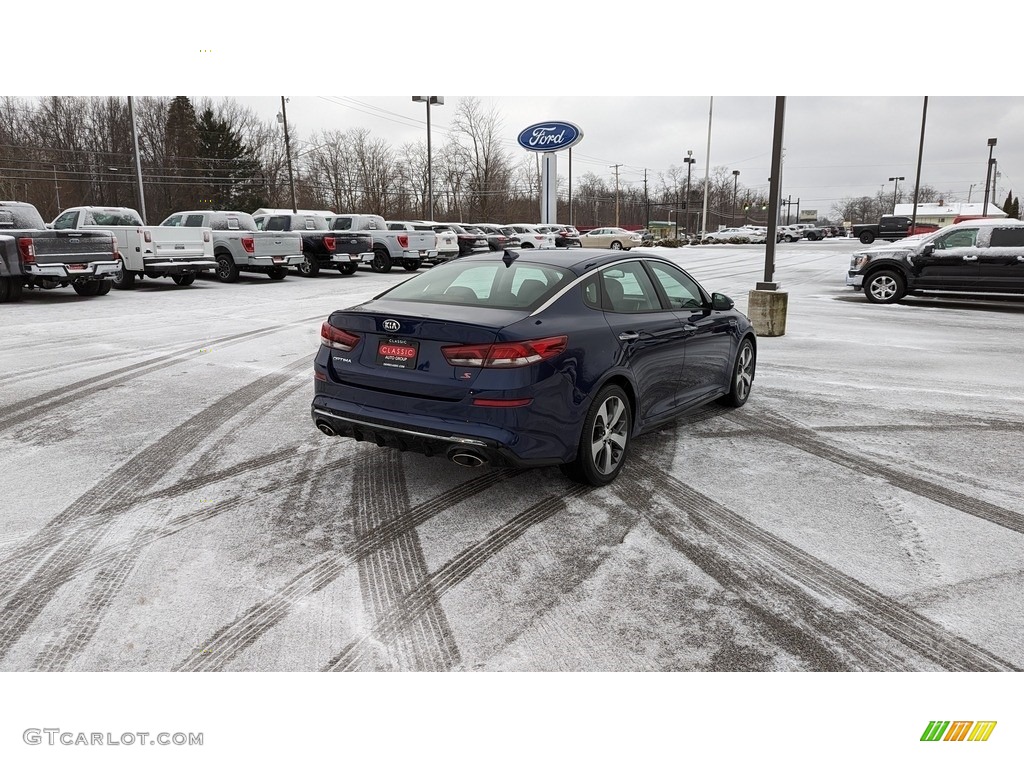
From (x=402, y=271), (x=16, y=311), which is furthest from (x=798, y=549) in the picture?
(x=402, y=271)

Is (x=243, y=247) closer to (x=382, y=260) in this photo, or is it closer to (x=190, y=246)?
(x=190, y=246)

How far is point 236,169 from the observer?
63.4 meters

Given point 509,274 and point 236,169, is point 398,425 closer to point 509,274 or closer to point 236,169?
point 509,274

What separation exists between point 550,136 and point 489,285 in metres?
42.5

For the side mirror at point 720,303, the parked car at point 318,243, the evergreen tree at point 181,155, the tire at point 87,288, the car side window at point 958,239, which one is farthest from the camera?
the evergreen tree at point 181,155

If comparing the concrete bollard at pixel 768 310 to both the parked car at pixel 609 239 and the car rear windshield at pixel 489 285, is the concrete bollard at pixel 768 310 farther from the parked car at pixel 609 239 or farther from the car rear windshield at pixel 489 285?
the parked car at pixel 609 239

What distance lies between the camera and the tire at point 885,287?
55.7 ft

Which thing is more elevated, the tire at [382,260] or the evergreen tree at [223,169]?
the evergreen tree at [223,169]

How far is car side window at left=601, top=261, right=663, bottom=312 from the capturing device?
207 inches

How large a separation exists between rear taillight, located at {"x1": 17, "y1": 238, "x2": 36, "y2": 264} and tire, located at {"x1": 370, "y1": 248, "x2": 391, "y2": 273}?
470 inches

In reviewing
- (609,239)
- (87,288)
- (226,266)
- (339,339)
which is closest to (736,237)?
(609,239)

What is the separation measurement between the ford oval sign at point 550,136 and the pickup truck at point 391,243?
20.9 metres

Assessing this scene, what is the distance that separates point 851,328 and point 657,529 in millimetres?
10240
